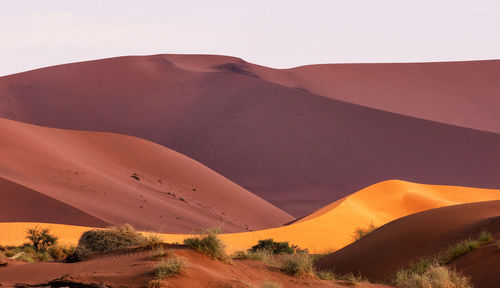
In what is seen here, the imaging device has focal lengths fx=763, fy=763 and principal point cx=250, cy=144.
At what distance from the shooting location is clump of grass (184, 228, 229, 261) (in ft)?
43.2

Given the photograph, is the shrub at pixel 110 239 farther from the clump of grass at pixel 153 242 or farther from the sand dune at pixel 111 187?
the sand dune at pixel 111 187

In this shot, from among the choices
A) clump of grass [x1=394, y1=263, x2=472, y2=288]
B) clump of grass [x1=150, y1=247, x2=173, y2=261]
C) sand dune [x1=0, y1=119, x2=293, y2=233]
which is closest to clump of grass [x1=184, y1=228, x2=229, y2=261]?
clump of grass [x1=150, y1=247, x2=173, y2=261]

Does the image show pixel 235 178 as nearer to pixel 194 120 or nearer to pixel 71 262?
pixel 194 120

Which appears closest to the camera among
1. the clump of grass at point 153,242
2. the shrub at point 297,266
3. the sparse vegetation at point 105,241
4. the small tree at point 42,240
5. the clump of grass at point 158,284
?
the clump of grass at point 158,284

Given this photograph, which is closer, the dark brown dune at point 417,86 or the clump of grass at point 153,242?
the clump of grass at point 153,242

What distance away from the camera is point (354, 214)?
32.0 m

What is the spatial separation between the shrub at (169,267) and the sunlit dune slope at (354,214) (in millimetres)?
14226

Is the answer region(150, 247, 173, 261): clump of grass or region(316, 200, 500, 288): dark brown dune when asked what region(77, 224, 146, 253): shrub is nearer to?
region(150, 247, 173, 261): clump of grass

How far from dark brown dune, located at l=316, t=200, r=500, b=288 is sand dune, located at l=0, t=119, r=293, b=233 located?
60.5 ft

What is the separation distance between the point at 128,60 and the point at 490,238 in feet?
Result: 295

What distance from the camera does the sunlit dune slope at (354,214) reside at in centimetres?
2900

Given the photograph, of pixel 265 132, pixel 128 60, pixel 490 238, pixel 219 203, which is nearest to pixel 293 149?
pixel 265 132

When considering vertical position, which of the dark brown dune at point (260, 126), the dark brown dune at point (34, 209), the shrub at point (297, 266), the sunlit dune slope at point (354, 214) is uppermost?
the dark brown dune at point (260, 126)

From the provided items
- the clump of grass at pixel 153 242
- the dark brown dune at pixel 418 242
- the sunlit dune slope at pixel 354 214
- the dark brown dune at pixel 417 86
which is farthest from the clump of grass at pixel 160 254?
the dark brown dune at pixel 417 86
